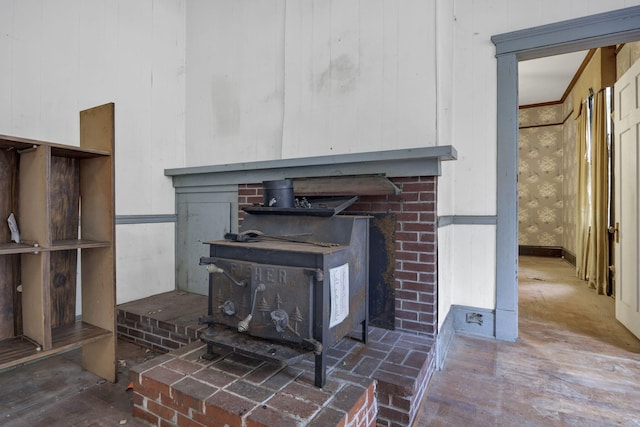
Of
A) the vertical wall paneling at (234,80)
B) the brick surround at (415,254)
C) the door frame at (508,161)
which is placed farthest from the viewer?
the vertical wall paneling at (234,80)

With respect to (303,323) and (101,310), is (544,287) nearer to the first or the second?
(303,323)

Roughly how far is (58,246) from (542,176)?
832cm

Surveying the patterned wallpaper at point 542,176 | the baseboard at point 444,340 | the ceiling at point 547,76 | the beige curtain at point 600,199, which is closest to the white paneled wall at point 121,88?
the baseboard at point 444,340

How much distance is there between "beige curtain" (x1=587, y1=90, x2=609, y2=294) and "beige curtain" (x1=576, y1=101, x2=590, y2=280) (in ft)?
1.89

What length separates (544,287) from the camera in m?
4.50

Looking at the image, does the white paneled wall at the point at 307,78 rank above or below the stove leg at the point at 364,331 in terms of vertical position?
above

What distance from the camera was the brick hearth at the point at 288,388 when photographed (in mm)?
1408

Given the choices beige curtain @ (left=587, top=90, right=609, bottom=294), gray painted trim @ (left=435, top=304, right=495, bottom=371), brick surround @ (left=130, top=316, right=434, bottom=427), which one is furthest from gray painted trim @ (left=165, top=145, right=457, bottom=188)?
beige curtain @ (left=587, top=90, right=609, bottom=294)

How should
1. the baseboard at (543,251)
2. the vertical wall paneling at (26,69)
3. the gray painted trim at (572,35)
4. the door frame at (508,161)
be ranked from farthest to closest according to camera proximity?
1. the baseboard at (543,251)
2. the door frame at (508,161)
3. the gray painted trim at (572,35)
4. the vertical wall paneling at (26,69)

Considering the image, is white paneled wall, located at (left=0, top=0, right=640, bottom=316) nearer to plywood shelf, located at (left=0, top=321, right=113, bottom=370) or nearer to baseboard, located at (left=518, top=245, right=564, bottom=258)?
plywood shelf, located at (left=0, top=321, right=113, bottom=370)

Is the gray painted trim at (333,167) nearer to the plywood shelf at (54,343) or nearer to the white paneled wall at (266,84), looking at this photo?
the white paneled wall at (266,84)

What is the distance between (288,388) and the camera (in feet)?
5.12

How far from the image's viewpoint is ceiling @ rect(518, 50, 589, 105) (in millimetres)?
4926

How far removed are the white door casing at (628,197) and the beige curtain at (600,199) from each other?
1.14 metres
